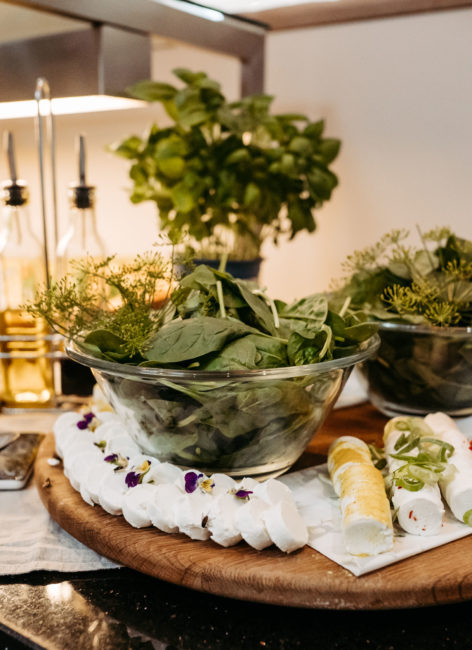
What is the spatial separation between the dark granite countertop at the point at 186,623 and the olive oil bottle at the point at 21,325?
1.65ft

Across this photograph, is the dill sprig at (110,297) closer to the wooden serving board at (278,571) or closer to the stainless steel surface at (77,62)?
the wooden serving board at (278,571)

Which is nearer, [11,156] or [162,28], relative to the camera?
[11,156]

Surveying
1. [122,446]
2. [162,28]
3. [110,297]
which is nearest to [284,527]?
[122,446]

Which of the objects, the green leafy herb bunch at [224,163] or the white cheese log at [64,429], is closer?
the white cheese log at [64,429]

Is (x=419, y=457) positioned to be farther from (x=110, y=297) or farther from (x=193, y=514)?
(x=110, y=297)

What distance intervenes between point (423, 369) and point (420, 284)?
0.11m

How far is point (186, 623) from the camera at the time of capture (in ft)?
1.84

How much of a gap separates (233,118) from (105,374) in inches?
30.6

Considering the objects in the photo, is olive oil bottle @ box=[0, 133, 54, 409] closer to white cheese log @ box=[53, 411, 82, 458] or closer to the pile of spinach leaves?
white cheese log @ box=[53, 411, 82, 458]

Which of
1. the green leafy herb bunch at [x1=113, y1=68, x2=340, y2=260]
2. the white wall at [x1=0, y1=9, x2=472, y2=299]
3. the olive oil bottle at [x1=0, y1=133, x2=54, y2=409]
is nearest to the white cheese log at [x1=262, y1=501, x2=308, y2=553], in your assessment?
the olive oil bottle at [x1=0, y1=133, x2=54, y2=409]

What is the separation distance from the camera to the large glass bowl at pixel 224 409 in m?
0.63

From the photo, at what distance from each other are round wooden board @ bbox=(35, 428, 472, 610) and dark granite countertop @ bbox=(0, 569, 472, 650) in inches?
0.8

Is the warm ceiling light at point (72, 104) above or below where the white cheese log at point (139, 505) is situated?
above

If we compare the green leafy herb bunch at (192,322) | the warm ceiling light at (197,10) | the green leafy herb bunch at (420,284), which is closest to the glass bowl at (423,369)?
the green leafy herb bunch at (420,284)
